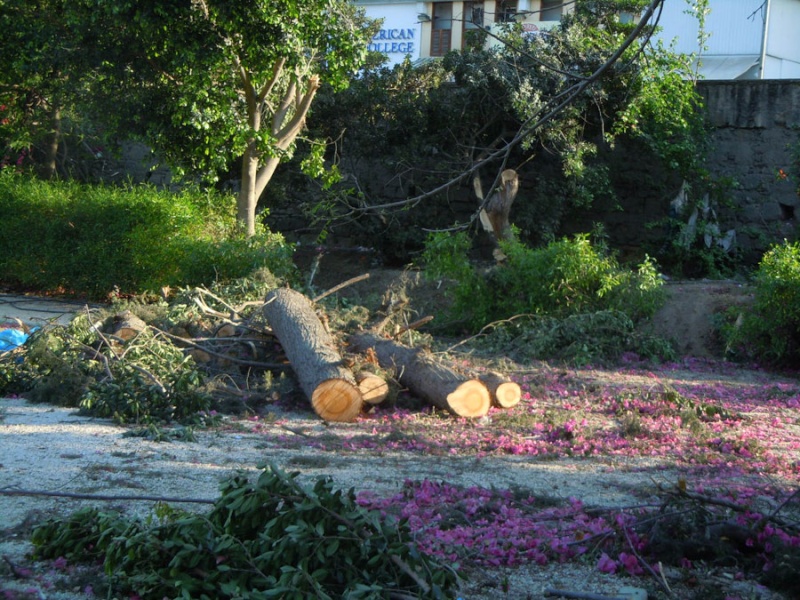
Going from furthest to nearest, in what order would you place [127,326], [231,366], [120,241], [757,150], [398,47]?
[398,47], [757,150], [120,241], [127,326], [231,366]

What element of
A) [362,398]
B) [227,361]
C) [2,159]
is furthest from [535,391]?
[2,159]

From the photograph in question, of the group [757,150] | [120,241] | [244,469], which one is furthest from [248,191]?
[244,469]

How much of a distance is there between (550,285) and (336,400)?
13.6ft

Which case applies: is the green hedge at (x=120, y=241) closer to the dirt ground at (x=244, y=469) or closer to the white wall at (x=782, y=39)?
the dirt ground at (x=244, y=469)

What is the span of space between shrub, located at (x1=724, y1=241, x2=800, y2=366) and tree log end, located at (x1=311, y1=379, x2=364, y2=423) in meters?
4.89

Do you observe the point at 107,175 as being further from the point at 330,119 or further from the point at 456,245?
the point at 456,245

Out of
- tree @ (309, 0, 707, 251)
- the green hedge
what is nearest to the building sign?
tree @ (309, 0, 707, 251)

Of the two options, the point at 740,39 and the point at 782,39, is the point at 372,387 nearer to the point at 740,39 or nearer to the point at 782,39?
the point at 740,39

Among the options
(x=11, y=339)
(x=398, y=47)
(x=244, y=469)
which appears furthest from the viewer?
(x=398, y=47)

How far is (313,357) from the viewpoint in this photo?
7.12 metres

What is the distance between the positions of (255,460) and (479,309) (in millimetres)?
5440

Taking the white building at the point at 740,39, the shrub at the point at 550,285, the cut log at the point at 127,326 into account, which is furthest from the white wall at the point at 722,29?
the cut log at the point at 127,326

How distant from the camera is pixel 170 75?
12242 mm

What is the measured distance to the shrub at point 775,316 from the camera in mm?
9242
